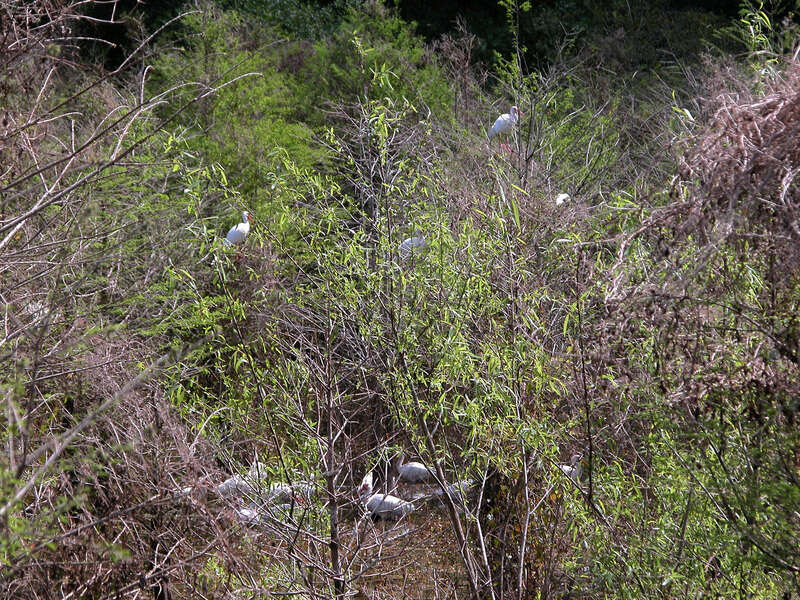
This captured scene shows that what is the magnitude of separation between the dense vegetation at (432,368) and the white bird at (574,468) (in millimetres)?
43

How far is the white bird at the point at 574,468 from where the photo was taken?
4023mm

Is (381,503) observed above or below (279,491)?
above

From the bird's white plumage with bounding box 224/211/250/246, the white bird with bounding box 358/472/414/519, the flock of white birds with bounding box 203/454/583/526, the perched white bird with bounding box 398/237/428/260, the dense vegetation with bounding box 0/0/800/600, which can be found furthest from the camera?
the bird's white plumage with bounding box 224/211/250/246

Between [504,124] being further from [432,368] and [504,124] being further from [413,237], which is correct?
[432,368]

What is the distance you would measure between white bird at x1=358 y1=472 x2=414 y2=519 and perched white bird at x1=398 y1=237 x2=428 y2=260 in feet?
3.69

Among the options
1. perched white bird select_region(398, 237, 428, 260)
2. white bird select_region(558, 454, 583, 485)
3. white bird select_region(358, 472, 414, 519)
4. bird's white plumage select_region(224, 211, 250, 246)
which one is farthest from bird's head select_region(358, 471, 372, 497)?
bird's white plumage select_region(224, 211, 250, 246)

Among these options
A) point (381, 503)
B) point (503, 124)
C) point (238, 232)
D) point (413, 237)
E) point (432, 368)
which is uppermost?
point (413, 237)

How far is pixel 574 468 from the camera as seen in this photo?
4.29 metres

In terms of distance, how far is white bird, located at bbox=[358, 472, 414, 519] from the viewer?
174 inches

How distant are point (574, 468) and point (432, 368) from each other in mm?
869

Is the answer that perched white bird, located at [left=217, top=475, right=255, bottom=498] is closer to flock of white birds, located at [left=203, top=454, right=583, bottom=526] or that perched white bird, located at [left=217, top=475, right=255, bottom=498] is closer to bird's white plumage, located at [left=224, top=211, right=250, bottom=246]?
flock of white birds, located at [left=203, top=454, right=583, bottom=526]

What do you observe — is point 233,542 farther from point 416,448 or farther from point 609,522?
point 609,522

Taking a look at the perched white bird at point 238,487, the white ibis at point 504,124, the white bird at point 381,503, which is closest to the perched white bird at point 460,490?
the white bird at point 381,503

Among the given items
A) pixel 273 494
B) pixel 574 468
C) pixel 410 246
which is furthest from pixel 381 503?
pixel 410 246
